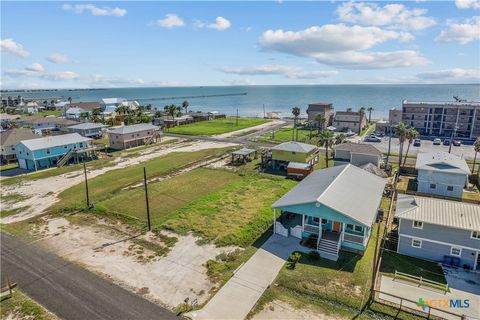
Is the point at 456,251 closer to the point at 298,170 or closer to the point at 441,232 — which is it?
the point at 441,232

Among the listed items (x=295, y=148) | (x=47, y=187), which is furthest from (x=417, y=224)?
(x=47, y=187)

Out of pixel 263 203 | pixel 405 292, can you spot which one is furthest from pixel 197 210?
pixel 405 292

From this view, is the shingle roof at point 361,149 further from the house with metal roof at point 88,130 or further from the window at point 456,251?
the house with metal roof at point 88,130

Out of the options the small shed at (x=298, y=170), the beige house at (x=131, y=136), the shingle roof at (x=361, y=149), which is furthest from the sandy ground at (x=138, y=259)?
the beige house at (x=131, y=136)

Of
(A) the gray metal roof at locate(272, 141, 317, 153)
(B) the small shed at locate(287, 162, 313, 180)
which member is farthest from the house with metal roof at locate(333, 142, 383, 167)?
(B) the small shed at locate(287, 162, 313, 180)

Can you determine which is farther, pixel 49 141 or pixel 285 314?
pixel 49 141

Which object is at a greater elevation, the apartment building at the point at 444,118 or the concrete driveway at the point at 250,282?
the apartment building at the point at 444,118

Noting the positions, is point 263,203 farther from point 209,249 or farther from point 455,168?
point 455,168
